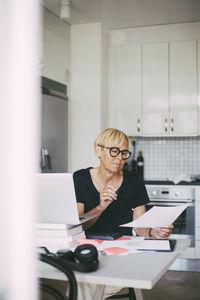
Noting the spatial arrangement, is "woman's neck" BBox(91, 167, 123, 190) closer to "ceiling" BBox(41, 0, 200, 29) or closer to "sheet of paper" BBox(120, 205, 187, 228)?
"sheet of paper" BBox(120, 205, 187, 228)

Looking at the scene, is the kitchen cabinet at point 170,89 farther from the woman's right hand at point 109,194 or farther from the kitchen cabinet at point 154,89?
the woman's right hand at point 109,194

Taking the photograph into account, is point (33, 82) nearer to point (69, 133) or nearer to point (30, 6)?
point (30, 6)

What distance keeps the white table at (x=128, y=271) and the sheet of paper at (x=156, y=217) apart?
175 mm

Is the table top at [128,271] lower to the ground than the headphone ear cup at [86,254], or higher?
lower

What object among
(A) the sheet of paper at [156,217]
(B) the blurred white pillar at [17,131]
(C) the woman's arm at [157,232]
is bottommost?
(C) the woman's arm at [157,232]

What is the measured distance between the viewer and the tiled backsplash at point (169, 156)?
14.6 ft

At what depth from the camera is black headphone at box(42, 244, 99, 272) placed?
3.56 feet

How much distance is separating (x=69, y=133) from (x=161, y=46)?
133 cm

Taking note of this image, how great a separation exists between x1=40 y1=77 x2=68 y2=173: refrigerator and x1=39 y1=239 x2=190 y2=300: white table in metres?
2.36

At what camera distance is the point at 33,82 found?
1.74 feet

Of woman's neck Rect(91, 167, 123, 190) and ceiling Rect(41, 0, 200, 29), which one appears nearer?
woman's neck Rect(91, 167, 123, 190)

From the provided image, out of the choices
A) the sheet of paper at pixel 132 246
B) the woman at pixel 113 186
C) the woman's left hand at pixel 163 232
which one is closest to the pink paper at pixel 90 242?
the sheet of paper at pixel 132 246

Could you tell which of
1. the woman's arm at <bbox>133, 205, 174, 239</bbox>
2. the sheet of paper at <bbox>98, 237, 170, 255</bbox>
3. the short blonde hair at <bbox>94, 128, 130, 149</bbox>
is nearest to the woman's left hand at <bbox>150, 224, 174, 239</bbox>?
the woman's arm at <bbox>133, 205, 174, 239</bbox>

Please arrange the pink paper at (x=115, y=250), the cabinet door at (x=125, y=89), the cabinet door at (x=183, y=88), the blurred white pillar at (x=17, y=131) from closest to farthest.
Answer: the blurred white pillar at (x=17, y=131) < the pink paper at (x=115, y=250) < the cabinet door at (x=183, y=88) < the cabinet door at (x=125, y=89)
